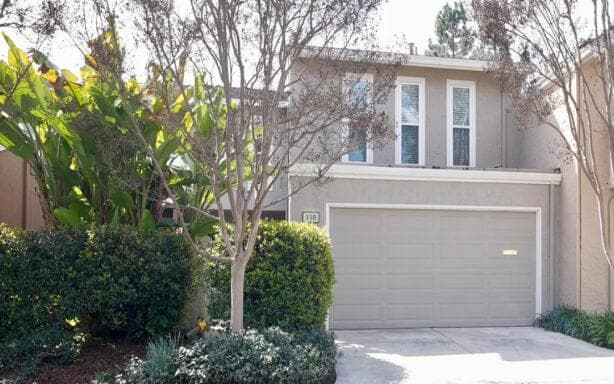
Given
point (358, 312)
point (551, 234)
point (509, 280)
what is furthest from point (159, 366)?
point (551, 234)

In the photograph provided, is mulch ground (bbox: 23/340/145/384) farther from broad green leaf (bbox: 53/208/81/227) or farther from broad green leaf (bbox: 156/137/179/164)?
broad green leaf (bbox: 156/137/179/164)

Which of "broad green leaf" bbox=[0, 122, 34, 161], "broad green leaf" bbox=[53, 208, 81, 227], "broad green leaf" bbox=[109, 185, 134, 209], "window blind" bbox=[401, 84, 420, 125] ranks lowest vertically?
"broad green leaf" bbox=[53, 208, 81, 227]

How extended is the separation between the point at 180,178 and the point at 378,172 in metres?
3.78

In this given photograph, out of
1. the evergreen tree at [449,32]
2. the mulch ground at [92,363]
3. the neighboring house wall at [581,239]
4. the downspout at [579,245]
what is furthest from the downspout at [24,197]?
the evergreen tree at [449,32]

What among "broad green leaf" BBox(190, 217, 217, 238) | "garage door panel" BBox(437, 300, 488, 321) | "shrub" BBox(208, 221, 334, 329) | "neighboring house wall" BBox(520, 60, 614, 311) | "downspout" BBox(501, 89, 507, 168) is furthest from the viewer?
"downspout" BBox(501, 89, 507, 168)

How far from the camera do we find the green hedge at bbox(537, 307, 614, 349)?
393 inches

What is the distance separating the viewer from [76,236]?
25.4 feet

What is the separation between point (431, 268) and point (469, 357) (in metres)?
2.70

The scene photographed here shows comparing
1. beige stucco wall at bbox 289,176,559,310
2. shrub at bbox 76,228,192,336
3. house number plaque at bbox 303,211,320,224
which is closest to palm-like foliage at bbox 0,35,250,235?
shrub at bbox 76,228,192,336

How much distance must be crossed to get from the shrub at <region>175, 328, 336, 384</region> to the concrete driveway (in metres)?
0.63

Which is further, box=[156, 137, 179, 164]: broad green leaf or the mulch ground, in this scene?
box=[156, 137, 179, 164]: broad green leaf

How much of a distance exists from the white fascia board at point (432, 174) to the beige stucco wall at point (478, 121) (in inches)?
52.6

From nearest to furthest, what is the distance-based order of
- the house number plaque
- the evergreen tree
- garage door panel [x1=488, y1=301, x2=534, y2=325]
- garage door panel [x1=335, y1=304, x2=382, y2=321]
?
the house number plaque, garage door panel [x1=335, y1=304, x2=382, y2=321], garage door panel [x1=488, y1=301, x2=534, y2=325], the evergreen tree

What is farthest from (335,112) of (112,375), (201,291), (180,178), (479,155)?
(479,155)
